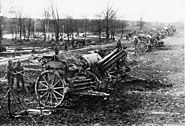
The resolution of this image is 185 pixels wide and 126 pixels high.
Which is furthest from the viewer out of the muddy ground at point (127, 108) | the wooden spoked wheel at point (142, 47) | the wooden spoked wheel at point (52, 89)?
the wooden spoked wheel at point (142, 47)

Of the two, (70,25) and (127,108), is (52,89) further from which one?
(70,25)

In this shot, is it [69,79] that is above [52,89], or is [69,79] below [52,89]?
above

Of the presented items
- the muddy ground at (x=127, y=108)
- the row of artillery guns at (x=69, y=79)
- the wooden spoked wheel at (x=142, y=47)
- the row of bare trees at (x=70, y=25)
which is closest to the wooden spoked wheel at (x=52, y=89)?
the row of artillery guns at (x=69, y=79)

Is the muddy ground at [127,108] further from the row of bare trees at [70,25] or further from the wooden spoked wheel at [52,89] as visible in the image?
the row of bare trees at [70,25]

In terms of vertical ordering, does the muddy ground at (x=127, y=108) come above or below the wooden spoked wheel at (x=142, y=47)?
below

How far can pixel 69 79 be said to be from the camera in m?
10.4

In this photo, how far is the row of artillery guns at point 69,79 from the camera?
10195 millimetres

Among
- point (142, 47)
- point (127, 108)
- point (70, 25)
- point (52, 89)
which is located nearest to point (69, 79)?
point (52, 89)

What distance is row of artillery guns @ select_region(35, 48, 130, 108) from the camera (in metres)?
10.2

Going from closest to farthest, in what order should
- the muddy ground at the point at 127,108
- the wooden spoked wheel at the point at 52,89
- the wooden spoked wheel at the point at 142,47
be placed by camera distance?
the muddy ground at the point at 127,108
the wooden spoked wheel at the point at 52,89
the wooden spoked wheel at the point at 142,47

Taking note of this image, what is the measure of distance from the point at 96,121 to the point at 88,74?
8.73 feet

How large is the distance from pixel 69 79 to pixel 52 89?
2.42 ft

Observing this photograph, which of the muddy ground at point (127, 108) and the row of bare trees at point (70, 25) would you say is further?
the row of bare trees at point (70, 25)

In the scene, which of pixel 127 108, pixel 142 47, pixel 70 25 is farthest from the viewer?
pixel 70 25
